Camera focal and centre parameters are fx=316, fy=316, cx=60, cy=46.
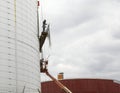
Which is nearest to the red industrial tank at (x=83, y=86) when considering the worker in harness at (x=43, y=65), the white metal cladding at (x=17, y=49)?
the worker in harness at (x=43, y=65)

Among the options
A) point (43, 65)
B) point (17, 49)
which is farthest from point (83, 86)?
point (17, 49)

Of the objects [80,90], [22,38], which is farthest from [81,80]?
[22,38]

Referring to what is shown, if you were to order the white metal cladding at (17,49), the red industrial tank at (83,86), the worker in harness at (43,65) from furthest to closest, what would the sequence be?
1. the red industrial tank at (83,86)
2. the worker in harness at (43,65)
3. the white metal cladding at (17,49)

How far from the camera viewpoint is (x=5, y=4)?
64.0ft

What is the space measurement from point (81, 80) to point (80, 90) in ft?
4.26

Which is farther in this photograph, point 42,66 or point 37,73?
point 42,66

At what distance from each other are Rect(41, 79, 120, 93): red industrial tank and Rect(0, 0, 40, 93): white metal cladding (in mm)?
17923

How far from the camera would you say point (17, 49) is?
1973 centimetres

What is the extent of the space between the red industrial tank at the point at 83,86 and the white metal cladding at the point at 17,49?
58.8ft

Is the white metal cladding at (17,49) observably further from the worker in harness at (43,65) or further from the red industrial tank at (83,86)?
the red industrial tank at (83,86)

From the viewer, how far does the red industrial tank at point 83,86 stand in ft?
133

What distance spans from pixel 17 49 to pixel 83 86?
22732 millimetres

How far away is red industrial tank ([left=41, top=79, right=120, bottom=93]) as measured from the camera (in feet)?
133

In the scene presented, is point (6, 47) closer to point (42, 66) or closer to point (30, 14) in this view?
point (30, 14)
